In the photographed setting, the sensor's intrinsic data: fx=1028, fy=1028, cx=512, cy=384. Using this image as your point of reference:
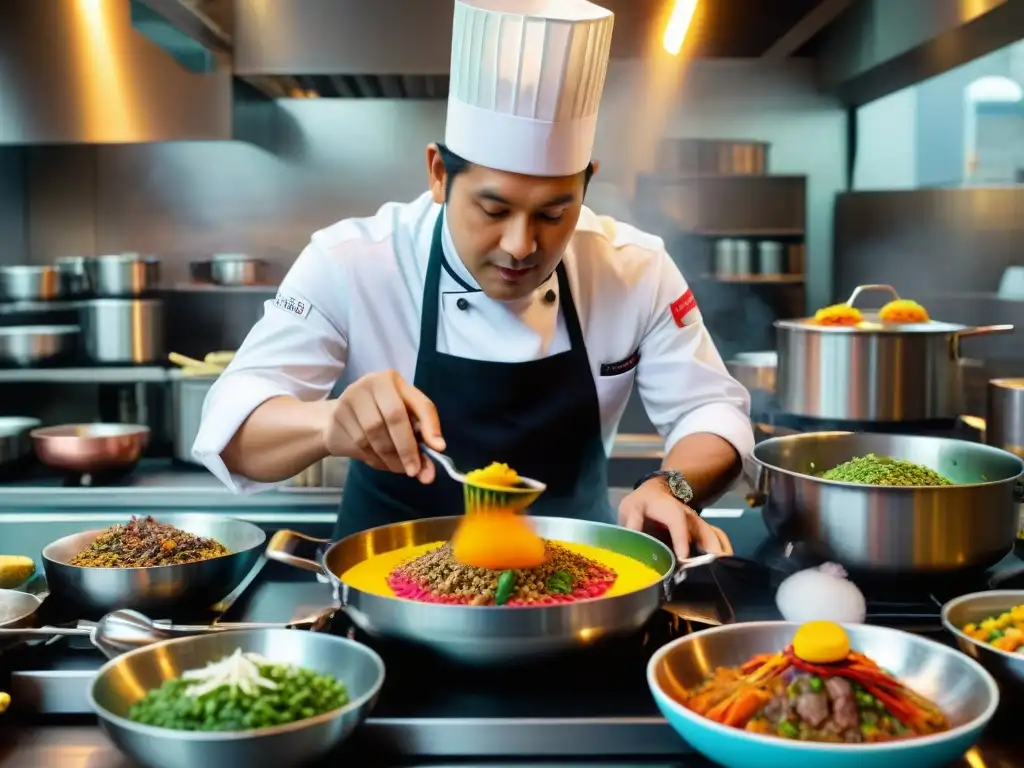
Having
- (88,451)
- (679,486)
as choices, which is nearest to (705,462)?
(679,486)

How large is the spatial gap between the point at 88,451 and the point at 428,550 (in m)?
2.04

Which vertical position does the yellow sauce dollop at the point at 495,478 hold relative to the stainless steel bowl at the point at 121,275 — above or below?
below

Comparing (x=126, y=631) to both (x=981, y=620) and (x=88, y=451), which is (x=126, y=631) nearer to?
(x=981, y=620)

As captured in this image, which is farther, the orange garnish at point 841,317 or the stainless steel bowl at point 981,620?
the orange garnish at point 841,317

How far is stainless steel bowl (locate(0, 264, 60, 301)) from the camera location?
3992mm

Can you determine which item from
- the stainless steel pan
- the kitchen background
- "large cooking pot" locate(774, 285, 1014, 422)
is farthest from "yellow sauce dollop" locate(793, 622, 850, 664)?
the kitchen background

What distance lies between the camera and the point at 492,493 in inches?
56.8

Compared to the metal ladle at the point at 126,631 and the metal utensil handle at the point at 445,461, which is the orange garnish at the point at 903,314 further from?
the metal ladle at the point at 126,631

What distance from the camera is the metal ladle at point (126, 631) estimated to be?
4.10 ft

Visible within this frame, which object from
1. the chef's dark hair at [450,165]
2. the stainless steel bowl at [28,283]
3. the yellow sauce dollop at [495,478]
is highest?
the chef's dark hair at [450,165]

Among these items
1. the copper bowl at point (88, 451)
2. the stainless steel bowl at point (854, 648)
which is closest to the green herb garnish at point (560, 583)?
the stainless steel bowl at point (854, 648)

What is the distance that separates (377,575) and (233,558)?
0.72ft

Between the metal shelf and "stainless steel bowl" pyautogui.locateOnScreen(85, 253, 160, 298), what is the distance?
31 cm

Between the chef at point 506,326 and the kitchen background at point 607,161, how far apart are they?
5.62 feet
